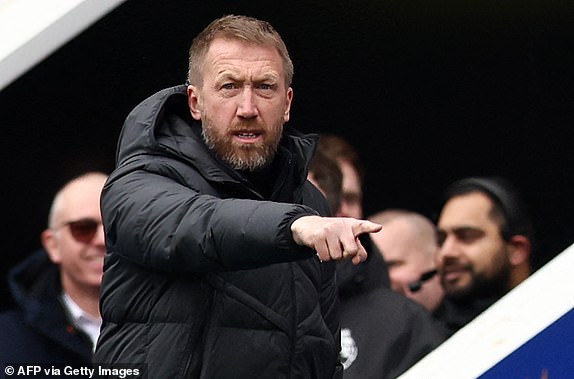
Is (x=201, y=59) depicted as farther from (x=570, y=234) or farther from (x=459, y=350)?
(x=570, y=234)

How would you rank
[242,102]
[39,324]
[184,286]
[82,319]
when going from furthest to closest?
1. [82,319]
2. [39,324]
3. [242,102]
4. [184,286]

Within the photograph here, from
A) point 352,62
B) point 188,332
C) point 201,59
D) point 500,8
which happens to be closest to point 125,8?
point 352,62

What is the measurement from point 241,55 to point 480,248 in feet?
4.62

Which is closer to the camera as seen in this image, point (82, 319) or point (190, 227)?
point (190, 227)

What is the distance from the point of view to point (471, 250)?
14.7ft

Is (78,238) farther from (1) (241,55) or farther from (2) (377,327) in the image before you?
(1) (241,55)

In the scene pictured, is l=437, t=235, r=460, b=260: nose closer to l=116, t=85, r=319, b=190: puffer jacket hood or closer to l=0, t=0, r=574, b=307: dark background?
l=0, t=0, r=574, b=307: dark background

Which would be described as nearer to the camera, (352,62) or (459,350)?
(459,350)

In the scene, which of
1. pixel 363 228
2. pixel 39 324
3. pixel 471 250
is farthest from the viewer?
pixel 471 250

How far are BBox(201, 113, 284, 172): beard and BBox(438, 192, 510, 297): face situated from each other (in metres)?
1.29

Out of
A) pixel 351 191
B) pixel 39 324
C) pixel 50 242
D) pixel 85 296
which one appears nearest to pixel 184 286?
pixel 39 324

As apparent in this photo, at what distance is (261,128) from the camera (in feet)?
10.5

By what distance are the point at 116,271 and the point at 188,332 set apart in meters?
0.18

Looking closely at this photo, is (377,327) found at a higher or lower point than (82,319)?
higher
